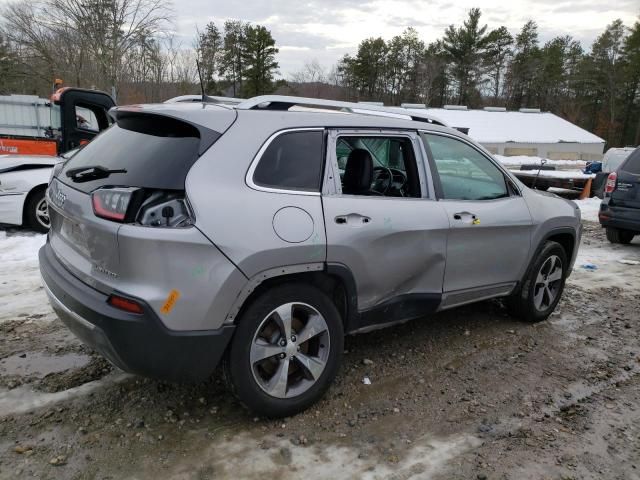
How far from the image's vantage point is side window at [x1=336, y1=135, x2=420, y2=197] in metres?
3.50

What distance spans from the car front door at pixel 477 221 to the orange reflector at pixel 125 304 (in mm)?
2221

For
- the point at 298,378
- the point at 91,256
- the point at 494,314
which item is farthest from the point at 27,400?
the point at 494,314

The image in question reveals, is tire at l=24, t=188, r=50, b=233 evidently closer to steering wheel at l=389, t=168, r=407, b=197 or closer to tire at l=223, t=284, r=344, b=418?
steering wheel at l=389, t=168, r=407, b=197

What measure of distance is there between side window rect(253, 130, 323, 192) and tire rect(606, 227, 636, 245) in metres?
7.43

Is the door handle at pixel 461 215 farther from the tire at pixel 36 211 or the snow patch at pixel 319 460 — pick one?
the tire at pixel 36 211

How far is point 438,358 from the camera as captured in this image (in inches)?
162

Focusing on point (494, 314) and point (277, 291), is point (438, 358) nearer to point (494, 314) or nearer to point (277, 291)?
point (494, 314)

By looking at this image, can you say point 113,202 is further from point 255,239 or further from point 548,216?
point 548,216

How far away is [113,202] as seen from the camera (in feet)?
8.56

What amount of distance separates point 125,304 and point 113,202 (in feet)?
1.71

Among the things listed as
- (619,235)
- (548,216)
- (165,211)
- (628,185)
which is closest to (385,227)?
(165,211)

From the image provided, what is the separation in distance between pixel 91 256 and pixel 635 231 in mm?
8220

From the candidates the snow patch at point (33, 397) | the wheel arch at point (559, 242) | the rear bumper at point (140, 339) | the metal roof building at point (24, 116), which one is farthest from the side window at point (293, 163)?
the metal roof building at point (24, 116)

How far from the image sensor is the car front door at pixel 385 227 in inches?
124
